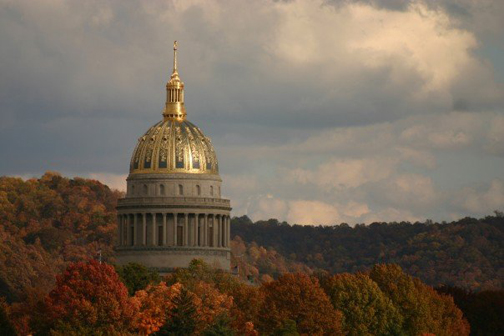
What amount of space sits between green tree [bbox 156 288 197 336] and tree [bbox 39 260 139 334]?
2871mm

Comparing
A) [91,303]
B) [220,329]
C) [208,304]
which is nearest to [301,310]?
[208,304]

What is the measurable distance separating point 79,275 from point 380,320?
3045 centimetres

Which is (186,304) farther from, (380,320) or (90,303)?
(380,320)

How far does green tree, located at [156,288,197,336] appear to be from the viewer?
172375 mm

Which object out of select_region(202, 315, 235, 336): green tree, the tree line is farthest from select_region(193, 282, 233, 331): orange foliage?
select_region(202, 315, 235, 336): green tree

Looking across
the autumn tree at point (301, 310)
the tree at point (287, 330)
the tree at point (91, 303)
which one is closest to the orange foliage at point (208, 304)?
the autumn tree at point (301, 310)

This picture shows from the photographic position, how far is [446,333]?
19838cm

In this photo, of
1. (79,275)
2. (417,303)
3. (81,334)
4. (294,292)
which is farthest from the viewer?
(417,303)

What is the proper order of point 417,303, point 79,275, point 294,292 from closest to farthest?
point 79,275, point 294,292, point 417,303

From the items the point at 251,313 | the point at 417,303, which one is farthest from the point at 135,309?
the point at 417,303

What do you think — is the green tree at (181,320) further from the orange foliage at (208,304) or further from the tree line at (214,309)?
the orange foliage at (208,304)

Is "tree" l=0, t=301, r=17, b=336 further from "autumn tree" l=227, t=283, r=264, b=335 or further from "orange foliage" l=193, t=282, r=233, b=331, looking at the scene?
"autumn tree" l=227, t=283, r=264, b=335

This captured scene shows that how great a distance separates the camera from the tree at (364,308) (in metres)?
190

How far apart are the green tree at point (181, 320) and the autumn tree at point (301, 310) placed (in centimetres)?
881
